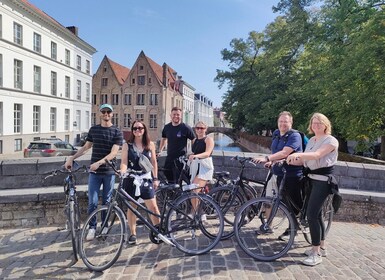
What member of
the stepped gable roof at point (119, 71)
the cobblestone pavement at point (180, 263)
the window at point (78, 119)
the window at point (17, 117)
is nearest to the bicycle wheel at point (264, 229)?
the cobblestone pavement at point (180, 263)

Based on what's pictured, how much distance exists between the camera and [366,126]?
48.5ft

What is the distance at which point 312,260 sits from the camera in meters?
3.92

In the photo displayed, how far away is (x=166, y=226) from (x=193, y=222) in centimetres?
39

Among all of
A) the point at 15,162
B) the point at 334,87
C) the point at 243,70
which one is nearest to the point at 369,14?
the point at 334,87

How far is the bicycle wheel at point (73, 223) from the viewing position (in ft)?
12.9

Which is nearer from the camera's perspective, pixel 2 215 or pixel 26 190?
pixel 2 215

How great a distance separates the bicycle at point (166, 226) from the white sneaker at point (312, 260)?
1128 millimetres

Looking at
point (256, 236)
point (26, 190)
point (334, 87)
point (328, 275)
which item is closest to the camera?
point (328, 275)

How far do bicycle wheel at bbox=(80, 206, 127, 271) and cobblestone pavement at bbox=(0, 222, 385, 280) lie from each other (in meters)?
0.10

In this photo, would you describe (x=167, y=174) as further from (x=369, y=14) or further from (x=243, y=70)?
(x=243, y=70)

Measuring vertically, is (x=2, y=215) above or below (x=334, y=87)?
below

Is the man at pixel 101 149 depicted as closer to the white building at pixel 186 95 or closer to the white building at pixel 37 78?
the white building at pixel 37 78

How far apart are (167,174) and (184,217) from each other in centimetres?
112

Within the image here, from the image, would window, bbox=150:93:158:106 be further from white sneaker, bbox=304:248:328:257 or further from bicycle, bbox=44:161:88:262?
white sneaker, bbox=304:248:328:257
